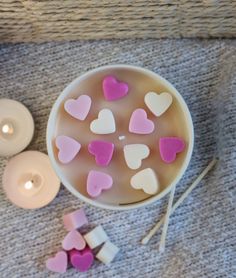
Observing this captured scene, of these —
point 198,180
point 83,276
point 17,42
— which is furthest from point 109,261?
point 17,42

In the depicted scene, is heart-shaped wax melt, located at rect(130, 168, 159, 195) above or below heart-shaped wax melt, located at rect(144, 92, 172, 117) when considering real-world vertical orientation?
below

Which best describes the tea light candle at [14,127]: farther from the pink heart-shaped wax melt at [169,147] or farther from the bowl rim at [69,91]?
the pink heart-shaped wax melt at [169,147]

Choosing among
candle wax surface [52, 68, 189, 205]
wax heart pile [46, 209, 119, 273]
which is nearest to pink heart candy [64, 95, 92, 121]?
candle wax surface [52, 68, 189, 205]

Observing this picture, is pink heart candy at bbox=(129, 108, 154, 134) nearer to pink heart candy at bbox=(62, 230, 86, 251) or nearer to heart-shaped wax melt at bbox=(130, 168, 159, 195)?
heart-shaped wax melt at bbox=(130, 168, 159, 195)

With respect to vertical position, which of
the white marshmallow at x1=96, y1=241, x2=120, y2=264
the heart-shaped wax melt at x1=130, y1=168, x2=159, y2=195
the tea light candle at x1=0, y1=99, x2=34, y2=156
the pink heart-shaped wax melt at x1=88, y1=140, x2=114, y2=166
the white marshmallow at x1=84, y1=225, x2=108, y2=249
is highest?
the tea light candle at x1=0, y1=99, x2=34, y2=156

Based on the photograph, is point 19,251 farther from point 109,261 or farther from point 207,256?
point 207,256

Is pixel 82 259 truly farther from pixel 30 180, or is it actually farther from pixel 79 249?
pixel 30 180

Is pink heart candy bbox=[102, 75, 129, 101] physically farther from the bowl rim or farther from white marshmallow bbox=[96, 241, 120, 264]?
white marshmallow bbox=[96, 241, 120, 264]
